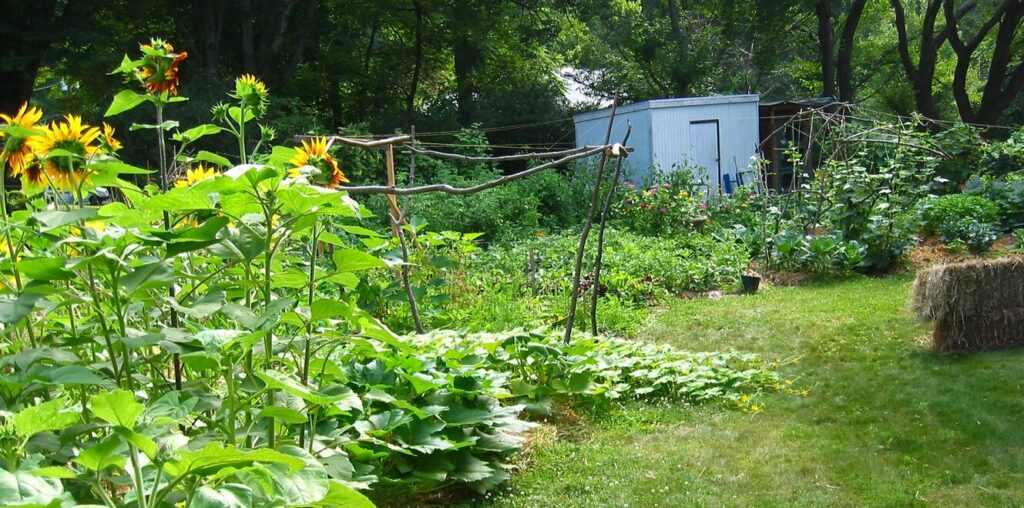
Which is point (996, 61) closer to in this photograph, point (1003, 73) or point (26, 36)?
point (1003, 73)

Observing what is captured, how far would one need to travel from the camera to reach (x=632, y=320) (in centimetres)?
691

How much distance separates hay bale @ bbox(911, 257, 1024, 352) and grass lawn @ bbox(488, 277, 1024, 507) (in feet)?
0.58

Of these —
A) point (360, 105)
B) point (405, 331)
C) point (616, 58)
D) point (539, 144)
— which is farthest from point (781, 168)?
point (405, 331)

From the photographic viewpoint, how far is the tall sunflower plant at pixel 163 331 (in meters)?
1.29

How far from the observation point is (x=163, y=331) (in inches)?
67.7

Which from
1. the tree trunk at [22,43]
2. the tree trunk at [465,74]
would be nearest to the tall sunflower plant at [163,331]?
the tree trunk at [22,43]

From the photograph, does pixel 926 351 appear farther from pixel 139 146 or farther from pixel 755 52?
pixel 755 52

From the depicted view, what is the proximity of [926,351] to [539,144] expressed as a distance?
12980 millimetres

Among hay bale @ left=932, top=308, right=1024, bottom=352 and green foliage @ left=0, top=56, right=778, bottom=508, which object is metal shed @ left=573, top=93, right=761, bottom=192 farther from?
green foliage @ left=0, top=56, right=778, bottom=508

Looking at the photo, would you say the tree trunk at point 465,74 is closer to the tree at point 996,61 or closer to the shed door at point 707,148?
the shed door at point 707,148

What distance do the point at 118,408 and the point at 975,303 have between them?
18.2 ft

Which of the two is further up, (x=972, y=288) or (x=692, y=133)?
(x=692, y=133)

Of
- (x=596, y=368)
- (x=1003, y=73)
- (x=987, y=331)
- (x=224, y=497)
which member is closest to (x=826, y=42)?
(x=1003, y=73)

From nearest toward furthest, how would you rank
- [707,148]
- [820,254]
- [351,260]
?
1. [351,260]
2. [820,254]
3. [707,148]
